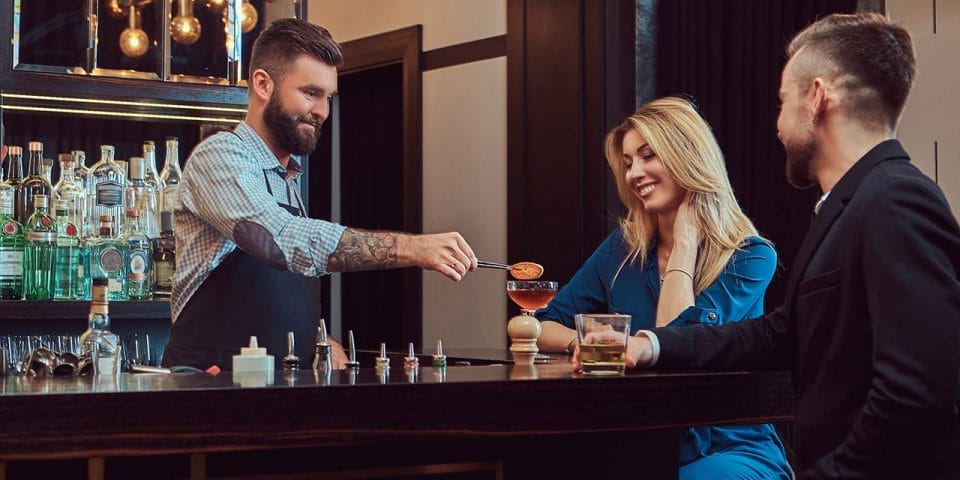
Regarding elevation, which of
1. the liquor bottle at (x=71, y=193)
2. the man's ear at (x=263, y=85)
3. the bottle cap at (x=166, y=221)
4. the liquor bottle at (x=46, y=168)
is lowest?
the bottle cap at (x=166, y=221)

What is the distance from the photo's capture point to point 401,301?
269 inches

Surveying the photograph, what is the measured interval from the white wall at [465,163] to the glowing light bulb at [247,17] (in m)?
2.04

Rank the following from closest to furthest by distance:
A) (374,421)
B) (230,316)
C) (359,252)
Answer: (374,421) → (359,252) → (230,316)

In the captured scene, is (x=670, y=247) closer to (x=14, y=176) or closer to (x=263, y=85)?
(x=263, y=85)

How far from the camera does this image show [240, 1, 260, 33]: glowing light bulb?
3822mm

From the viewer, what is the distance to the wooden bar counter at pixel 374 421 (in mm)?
1560

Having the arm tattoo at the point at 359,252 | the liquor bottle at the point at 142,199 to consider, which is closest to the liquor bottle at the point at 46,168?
the liquor bottle at the point at 142,199

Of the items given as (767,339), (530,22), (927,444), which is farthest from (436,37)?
(927,444)

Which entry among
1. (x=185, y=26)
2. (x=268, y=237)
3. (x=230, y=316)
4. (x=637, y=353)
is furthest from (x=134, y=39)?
(x=637, y=353)

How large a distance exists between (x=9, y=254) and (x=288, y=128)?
3.36ft

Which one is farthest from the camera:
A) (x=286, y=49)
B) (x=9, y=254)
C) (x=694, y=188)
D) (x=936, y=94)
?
(x=936, y=94)

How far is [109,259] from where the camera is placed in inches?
138

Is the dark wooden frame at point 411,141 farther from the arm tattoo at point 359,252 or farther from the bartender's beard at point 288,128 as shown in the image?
the arm tattoo at point 359,252

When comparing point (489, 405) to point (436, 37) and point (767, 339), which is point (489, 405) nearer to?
point (767, 339)
